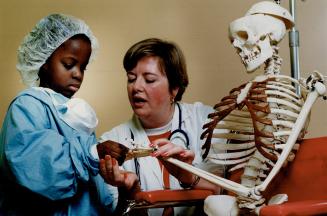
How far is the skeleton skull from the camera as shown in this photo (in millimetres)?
1600

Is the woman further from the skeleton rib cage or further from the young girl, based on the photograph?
the skeleton rib cage

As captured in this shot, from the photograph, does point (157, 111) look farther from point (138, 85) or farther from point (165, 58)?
point (165, 58)

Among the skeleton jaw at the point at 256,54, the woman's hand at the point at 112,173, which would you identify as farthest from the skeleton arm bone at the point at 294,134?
the woman's hand at the point at 112,173

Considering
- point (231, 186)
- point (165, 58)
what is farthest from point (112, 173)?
point (165, 58)

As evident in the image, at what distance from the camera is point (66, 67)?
169cm

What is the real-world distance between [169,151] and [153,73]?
27.7 inches

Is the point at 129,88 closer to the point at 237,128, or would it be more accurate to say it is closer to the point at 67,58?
the point at 67,58

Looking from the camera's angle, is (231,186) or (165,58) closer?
(231,186)

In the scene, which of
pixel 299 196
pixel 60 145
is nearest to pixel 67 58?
pixel 60 145

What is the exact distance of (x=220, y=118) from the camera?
1.60 m

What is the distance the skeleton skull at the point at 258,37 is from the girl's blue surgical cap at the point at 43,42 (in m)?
0.59

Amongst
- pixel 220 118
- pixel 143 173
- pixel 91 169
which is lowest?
pixel 143 173

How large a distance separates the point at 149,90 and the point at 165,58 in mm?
198

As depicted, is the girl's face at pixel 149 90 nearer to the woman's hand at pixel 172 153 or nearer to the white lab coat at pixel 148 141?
the white lab coat at pixel 148 141
